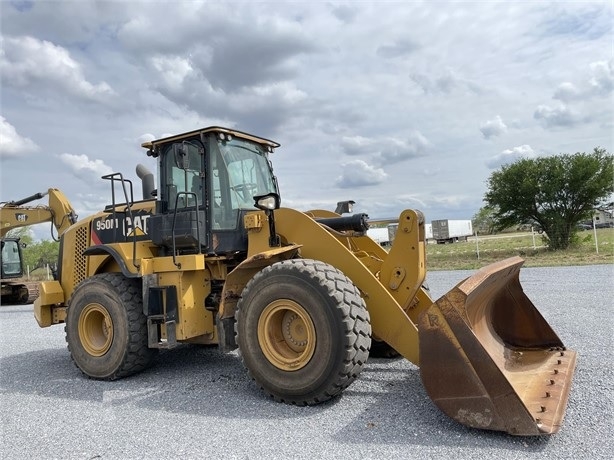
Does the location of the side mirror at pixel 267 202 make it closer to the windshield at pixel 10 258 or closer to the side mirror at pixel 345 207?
the side mirror at pixel 345 207

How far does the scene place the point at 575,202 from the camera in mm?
23578

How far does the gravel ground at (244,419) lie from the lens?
357cm

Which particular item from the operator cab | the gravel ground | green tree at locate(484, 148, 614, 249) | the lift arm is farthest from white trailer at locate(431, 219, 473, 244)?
the operator cab

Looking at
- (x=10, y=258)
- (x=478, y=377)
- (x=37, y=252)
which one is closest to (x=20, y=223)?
(x=10, y=258)

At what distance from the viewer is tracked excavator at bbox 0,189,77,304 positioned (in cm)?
1337

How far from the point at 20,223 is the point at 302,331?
13.5 metres

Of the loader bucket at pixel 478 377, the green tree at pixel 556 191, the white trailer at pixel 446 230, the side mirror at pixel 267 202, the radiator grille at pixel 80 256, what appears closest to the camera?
the loader bucket at pixel 478 377

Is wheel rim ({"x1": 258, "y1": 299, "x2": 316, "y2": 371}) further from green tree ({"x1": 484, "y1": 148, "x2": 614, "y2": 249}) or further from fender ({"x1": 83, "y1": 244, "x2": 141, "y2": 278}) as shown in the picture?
green tree ({"x1": 484, "y1": 148, "x2": 614, "y2": 249})

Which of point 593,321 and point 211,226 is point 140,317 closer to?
point 211,226

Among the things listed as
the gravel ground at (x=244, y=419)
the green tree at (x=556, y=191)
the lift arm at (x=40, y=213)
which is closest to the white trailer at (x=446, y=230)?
the green tree at (x=556, y=191)

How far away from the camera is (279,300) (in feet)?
15.4

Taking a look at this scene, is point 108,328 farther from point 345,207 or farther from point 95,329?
point 345,207

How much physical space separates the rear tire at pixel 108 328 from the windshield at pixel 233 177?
1.41 metres

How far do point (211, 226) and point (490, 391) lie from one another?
3.32m
